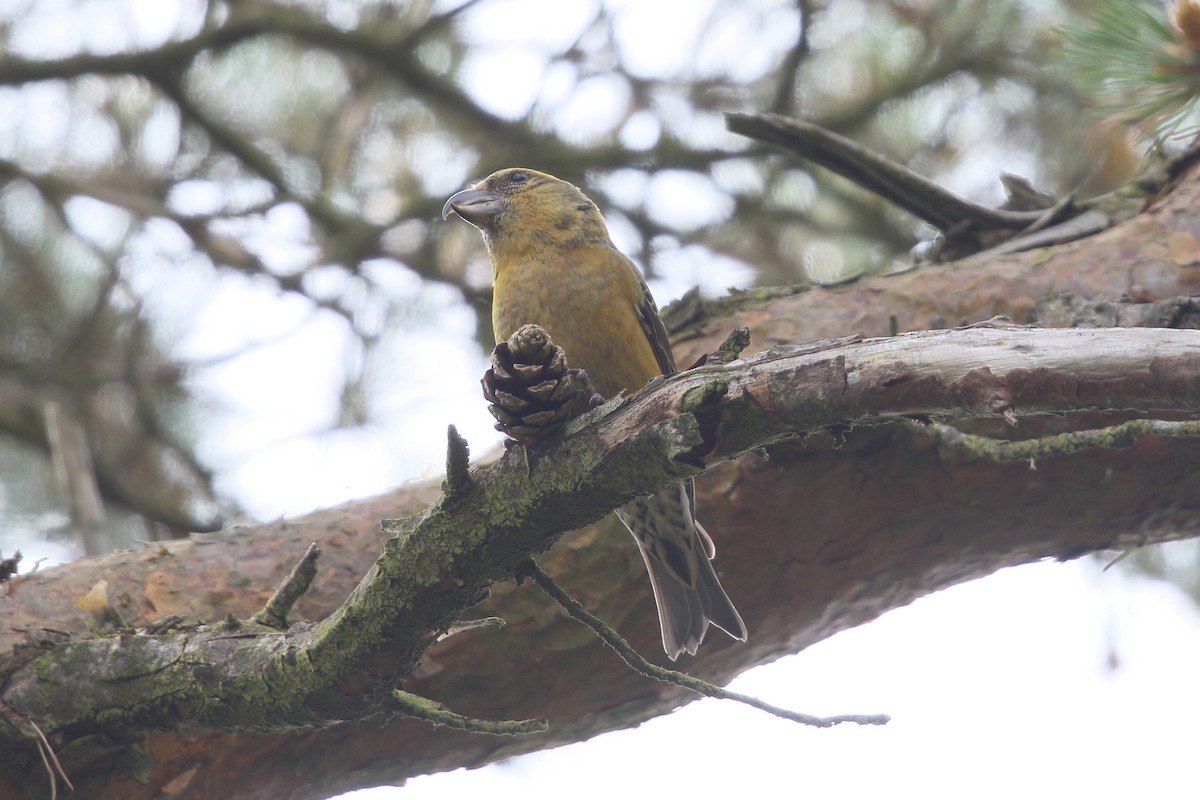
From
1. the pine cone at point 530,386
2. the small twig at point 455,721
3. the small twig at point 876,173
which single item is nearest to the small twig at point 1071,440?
the pine cone at point 530,386

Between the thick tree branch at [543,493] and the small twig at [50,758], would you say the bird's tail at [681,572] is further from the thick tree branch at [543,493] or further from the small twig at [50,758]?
the small twig at [50,758]

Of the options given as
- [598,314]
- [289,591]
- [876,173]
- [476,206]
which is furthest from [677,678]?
[476,206]

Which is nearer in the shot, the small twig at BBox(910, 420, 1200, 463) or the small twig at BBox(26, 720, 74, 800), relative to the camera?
the small twig at BBox(910, 420, 1200, 463)

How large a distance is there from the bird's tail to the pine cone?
3.32 feet

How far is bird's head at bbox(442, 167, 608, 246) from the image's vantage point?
3775 mm

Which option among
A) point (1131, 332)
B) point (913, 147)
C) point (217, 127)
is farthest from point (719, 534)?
point (217, 127)

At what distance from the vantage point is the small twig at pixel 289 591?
7.77 feet

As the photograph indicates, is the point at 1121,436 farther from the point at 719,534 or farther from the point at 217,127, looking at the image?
the point at 217,127

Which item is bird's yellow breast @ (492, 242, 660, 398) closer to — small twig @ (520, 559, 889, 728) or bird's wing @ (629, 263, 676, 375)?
bird's wing @ (629, 263, 676, 375)

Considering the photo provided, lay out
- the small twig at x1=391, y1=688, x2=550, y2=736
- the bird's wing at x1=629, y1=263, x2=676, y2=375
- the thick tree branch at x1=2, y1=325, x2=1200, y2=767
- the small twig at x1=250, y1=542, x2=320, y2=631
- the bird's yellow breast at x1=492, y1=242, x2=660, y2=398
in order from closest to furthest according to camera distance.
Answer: the thick tree branch at x1=2, y1=325, x2=1200, y2=767 → the small twig at x1=391, y1=688, x2=550, y2=736 → the small twig at x1=250, y1=542, x2=320, y2=631 → the bird's yellow breast at x1=492, y1=242, x2=660, y2=398 → the bird's wing at x1=629, y1=263, x2=676, y2=375

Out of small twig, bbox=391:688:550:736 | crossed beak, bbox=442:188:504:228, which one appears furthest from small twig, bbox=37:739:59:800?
crossed beak, bbox=442:188:504:228

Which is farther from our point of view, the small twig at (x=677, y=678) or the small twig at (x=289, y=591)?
the small twig at (x=289, y=591)

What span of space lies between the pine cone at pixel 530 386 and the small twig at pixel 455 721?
1.89ft

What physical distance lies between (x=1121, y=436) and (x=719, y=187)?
3235 millimetres
